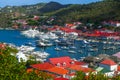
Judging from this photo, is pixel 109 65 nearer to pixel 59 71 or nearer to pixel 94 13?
pixel 59 71

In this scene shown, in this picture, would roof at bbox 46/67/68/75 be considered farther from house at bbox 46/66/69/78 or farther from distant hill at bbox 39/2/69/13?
distant hill at bbox 39/2/69/13

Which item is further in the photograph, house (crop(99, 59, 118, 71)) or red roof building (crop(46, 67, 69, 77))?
house (crop(99, 59, 118, 71))

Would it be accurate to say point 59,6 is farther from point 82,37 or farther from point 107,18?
point 82,37

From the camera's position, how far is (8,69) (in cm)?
1057

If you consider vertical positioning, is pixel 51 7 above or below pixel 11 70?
below

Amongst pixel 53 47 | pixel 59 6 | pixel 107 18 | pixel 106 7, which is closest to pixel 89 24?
pixel 107 18

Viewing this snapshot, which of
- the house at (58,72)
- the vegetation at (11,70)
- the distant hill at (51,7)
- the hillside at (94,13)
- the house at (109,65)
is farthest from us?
the distant hill at (51,7)

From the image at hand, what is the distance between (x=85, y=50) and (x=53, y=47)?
17.5 ft

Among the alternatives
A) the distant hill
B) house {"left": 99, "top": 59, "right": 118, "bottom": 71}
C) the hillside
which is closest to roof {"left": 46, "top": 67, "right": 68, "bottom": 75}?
house {"left": 99, "top": 59, "right": 118, "bottom": 71}

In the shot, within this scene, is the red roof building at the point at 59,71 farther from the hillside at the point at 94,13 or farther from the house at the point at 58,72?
the hillside at the point at 94,13

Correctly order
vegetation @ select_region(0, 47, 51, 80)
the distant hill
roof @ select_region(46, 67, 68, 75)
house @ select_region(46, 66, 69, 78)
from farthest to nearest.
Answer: the distant hill < roof @ select_region(46, 67, 68, 75) < house @ select_region(46, 66, 69, 78) < vegetation @ select_region(0, 47, 51, 80)

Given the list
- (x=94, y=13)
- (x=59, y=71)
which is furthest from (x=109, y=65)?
(x=94, y=13)

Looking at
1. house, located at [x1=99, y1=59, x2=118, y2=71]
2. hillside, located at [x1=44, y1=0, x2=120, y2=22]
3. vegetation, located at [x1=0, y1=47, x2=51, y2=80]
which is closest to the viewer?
vegetation, located at [x1=0, y1=47, x2=51, y2=80]

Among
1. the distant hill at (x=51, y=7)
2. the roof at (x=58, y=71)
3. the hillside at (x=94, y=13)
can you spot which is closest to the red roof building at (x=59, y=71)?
the roof at (x=58, y=71)
